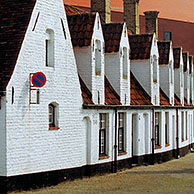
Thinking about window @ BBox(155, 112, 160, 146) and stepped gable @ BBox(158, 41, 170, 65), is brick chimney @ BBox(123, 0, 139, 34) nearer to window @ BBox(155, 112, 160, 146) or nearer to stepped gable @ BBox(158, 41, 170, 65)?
stepped gable @ BBox(158, 41, 170, 65)

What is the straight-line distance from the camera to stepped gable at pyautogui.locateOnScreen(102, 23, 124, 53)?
25.8m

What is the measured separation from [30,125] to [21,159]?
1112mm

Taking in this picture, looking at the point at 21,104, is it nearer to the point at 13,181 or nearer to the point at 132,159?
the point at 13,181

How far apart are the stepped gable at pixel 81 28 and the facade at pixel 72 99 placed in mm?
38

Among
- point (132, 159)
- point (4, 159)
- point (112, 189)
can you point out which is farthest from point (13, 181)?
point (132, 159)

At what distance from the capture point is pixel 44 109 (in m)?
19.0

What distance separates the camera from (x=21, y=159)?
58.5ft

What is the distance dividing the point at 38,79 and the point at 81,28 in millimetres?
5515

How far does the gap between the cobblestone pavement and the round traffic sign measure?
326cm

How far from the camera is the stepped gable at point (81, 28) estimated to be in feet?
75.1

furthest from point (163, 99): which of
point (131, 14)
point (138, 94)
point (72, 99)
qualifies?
point (72, 99)

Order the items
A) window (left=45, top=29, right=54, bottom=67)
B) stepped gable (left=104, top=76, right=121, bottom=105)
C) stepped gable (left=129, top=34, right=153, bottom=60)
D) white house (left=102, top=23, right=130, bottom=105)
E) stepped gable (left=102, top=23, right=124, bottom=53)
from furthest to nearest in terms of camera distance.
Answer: stepped gable (left=129, top=34, right=153, bottom=60), stepped gable (left=102, top=23, right=124, bottom=53), white house (left=102, top=23, right=130, bottom=105), stepped gable (left=104, top=76, right=121, bottom=105), window (left=45, top=29, right=54, bottom=67)

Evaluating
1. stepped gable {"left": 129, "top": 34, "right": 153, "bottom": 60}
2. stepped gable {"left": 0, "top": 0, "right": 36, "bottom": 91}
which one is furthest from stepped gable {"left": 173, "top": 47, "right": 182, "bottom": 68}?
stepped gable {"left": 0, "top": 0, "right": 36, "bottom": 91}

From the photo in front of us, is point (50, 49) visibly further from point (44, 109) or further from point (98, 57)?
point (98, 57)
